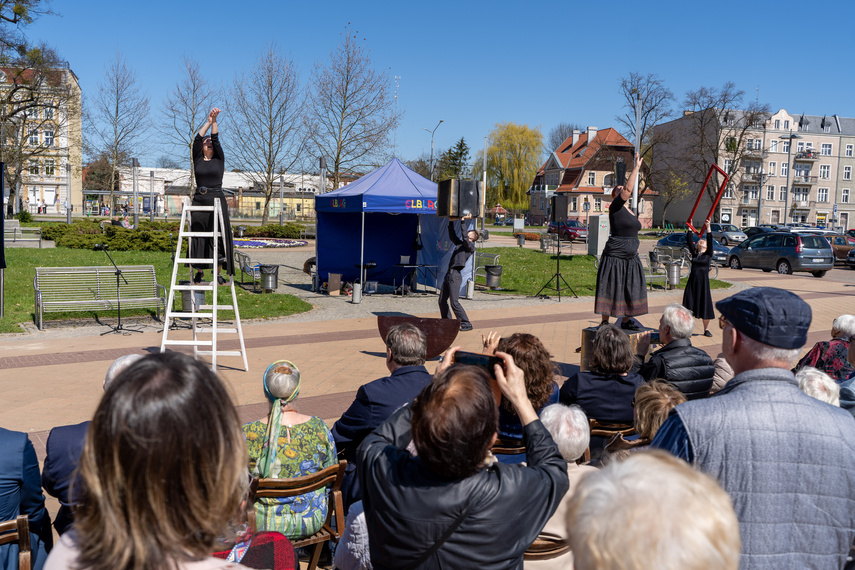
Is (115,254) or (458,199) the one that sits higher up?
(458,199)

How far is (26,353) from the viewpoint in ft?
30.3

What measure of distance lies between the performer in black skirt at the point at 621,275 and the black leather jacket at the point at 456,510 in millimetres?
6927

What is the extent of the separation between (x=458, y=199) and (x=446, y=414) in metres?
9.79

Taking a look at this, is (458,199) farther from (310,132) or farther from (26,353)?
(310,132)

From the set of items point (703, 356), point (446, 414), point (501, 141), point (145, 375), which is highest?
point (501, 141)

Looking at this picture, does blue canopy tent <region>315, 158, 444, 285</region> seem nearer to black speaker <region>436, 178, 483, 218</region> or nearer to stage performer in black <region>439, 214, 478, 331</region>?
black speaker <region>436, 178, 483, 218</region>

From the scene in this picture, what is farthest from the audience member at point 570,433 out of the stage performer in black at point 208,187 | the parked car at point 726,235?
the parked car at point 726,235

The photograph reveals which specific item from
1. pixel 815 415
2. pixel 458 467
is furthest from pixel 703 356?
pixel 458 467

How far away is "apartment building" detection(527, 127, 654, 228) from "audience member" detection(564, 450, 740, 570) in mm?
69492

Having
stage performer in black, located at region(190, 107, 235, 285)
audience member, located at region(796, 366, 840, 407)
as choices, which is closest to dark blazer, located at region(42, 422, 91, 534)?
audience member, located at region(796, 366, 840, 407)

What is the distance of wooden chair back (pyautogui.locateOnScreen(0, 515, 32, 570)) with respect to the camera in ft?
8.58

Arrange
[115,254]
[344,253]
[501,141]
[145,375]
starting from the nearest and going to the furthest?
[145,375] < [344,253] < [115,254] < [501,141]

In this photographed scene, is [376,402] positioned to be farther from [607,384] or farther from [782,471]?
[782,471]

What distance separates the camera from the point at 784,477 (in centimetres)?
199
